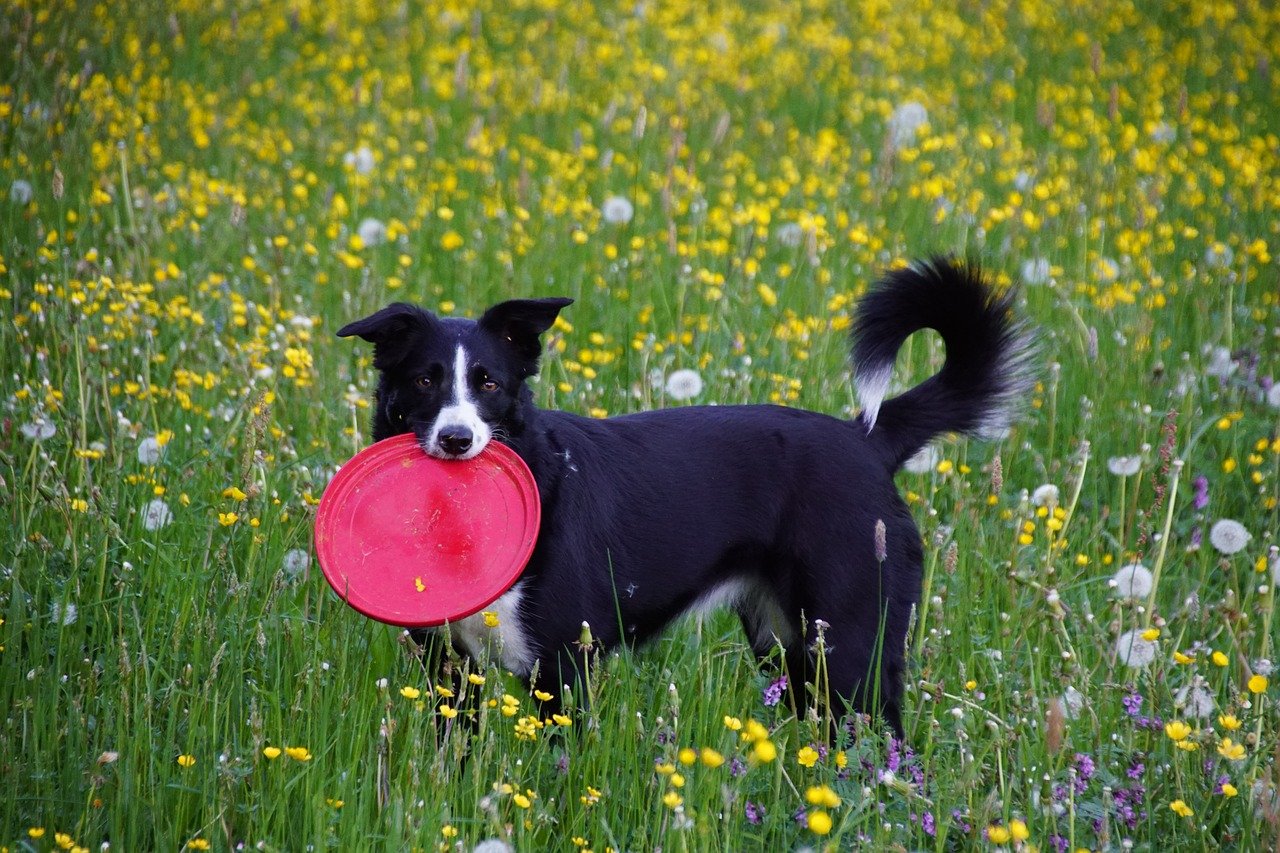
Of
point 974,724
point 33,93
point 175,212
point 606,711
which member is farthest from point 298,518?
Answer: point 33,93

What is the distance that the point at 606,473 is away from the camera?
3.47 meters

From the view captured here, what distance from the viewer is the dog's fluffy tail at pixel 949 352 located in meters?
3.53

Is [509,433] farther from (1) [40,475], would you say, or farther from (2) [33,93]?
(2) [33,93]

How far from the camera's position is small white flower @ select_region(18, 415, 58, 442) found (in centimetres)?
382

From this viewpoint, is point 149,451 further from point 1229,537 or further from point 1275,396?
point 1275,396

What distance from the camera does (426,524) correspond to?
3.38 meters

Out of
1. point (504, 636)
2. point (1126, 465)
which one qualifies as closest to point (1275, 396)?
point (1126, 465)

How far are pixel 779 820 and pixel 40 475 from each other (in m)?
2.15

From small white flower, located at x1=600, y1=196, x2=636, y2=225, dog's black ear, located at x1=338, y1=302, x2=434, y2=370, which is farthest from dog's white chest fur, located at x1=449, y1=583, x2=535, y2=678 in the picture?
small white flower, located at x1=600, y1=196, x2=636, y2=225

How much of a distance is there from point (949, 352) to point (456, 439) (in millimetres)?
1456

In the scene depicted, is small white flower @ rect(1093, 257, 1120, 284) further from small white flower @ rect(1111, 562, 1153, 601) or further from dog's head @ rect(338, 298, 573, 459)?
dog's head @ rect(338, 298, 573, 459)

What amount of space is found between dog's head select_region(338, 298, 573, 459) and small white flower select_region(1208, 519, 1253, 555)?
220 cm

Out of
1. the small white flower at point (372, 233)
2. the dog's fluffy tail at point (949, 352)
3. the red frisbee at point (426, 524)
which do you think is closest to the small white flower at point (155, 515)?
the red frisbee at point (426, 524)

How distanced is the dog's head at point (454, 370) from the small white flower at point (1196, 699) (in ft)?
5.57
